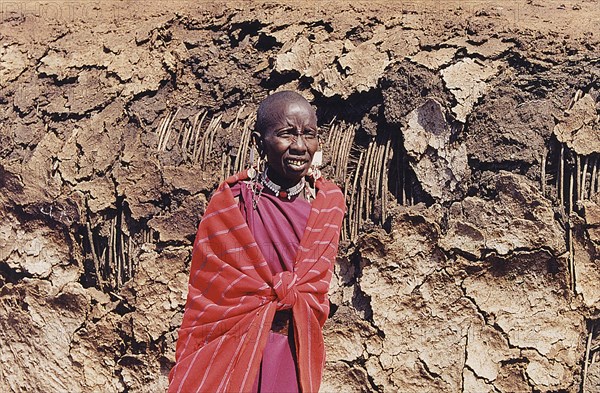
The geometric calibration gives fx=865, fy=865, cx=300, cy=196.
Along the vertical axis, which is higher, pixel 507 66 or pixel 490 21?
pixel 490 21

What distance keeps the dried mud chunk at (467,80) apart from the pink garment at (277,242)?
1.36m

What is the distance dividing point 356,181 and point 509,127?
78 cm

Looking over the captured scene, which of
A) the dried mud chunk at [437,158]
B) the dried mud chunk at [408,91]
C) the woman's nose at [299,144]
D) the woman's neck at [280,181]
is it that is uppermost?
the dried mud chunk at [408,91]

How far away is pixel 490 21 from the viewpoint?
→ 15.3 feet

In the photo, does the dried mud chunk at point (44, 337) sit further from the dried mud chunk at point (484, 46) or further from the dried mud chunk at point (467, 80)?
the dried mud chunk at point (484, 46)

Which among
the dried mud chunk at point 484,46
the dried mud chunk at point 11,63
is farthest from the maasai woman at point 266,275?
the dried mud chunk at point 11,63

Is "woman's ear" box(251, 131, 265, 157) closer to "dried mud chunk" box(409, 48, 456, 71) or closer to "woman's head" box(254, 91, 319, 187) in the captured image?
"woman's head" box(254, 91, 319, 187)

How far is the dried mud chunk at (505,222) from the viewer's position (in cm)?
399

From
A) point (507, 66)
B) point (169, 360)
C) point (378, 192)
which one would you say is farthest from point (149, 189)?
point (507, 66)

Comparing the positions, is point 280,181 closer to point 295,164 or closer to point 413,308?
point 295,164

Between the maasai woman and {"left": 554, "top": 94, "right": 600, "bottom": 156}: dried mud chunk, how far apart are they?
1463 millimetres

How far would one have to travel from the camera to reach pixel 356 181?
4301mm

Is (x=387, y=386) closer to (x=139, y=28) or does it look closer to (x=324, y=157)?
(x=324, y=157)

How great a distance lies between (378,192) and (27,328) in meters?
1.98
